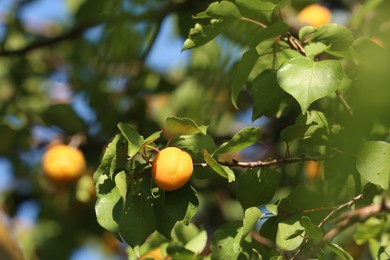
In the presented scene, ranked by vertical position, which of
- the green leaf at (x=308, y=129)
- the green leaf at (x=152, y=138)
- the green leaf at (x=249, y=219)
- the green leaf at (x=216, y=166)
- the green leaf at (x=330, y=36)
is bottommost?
the green leaf at (x=249, y=219)

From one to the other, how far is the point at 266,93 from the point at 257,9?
133 mm

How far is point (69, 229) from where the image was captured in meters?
3.13

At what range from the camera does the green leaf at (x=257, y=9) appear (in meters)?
1.25

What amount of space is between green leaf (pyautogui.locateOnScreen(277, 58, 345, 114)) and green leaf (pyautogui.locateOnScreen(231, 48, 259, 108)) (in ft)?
0.38

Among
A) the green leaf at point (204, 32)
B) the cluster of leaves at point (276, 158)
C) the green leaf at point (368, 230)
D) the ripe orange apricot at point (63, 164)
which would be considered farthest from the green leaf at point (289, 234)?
the ripe orange apricot at point (63, 164)

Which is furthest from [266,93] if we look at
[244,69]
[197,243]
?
[197,243]

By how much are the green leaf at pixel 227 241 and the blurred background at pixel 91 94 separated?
0.52 metres

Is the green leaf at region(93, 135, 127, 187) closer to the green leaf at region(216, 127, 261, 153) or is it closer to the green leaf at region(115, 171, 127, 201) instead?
the green leaf at region(115, 171, 127, 201)

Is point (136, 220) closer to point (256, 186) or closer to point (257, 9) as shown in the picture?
point (256, 186)

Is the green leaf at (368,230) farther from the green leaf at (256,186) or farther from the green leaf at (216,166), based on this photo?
the green leaf at (216,166)

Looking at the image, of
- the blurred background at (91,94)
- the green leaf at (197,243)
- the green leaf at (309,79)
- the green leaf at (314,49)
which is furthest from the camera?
the blurred background at (91,94)

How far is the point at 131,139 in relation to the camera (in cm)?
117

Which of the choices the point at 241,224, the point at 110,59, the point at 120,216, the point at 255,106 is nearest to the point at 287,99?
the point at 255,106

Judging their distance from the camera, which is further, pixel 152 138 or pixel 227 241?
pixel 227 241
